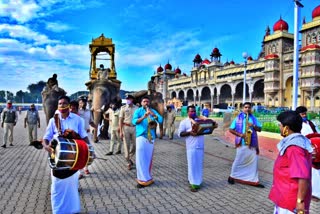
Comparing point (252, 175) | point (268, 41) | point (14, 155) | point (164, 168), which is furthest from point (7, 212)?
point (268, 41)

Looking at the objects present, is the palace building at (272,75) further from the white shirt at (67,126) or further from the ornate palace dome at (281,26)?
the white shirt at (67,126)

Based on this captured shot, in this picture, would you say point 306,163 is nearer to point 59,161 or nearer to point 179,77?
point 59,161

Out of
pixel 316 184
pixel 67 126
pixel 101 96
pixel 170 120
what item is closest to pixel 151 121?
pixel 67 126

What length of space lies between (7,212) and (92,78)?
9370 mm

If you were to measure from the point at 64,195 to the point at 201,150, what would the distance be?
262 centimetres

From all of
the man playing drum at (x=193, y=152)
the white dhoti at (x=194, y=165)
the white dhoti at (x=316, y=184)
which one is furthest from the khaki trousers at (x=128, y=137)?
the white dhoti at (x=316, y=184)

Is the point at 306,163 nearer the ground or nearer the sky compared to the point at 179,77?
nearer the ground

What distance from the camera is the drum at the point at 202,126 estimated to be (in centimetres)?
498

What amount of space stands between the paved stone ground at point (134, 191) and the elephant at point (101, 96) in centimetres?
332

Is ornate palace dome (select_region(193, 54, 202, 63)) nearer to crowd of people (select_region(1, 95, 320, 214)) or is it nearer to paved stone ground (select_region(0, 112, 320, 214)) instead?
crowd of people (select_region(1, 95, 320, 214))

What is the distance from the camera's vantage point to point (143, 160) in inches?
205

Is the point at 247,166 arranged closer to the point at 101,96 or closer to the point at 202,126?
the point at 202,126

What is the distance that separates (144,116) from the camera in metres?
5.26

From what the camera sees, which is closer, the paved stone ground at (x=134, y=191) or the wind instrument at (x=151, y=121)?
the paved stone ground at (x=134, y=191)
